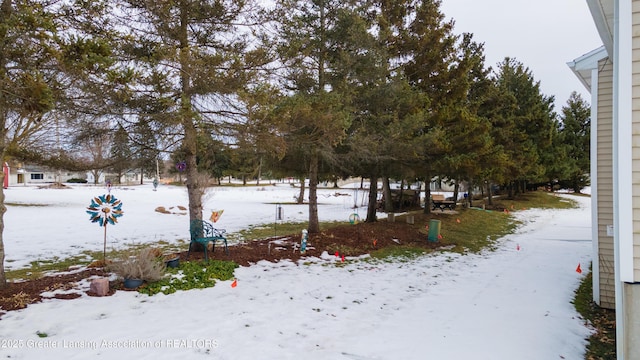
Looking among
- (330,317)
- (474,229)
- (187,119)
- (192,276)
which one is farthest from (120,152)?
(474,229)

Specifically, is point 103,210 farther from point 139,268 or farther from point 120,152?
point 139,268

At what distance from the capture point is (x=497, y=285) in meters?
6.59

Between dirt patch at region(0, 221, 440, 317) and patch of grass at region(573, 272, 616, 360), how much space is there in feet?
13.9

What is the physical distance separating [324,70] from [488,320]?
7297 millimetres

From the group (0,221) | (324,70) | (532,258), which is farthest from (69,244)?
(532,258)

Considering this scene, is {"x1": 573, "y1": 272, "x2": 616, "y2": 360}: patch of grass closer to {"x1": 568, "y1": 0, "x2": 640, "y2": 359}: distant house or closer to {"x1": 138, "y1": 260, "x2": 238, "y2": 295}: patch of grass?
{"x1": 568, "y1": 0, "x2": 640, "y2": 359}: distant house

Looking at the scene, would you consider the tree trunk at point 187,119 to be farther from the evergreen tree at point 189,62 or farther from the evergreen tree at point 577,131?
the evergreen tree at point 577,131

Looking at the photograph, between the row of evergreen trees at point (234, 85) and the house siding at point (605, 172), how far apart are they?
4.38 m

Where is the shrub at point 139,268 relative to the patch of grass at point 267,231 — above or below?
above

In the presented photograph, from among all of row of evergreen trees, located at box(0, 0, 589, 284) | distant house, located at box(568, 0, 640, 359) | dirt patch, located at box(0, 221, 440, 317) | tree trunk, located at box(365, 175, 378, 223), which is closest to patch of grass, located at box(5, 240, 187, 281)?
dirt patch, located at box(0, 221, 440, 317)

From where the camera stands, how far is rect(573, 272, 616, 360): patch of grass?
396cm

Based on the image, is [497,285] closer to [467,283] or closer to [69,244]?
[467,283]

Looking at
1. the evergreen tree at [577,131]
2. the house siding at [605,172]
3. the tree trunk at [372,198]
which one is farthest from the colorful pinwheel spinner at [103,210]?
the evergreen tree at [577,131]

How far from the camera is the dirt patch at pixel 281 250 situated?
4.97 m
